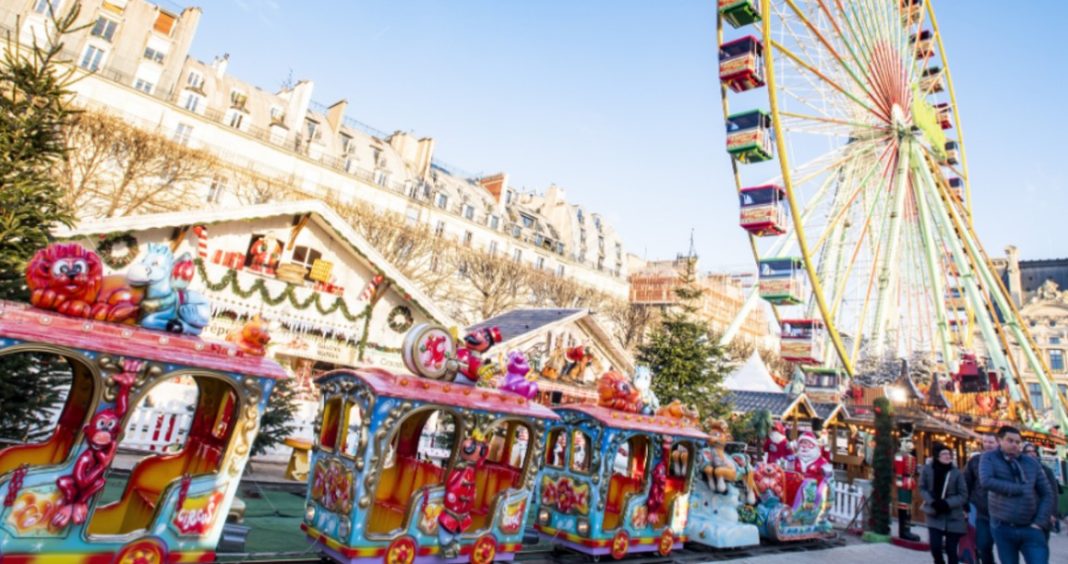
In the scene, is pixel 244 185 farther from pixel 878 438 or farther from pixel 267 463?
pixel 878 438

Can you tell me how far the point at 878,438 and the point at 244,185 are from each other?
96.2ft

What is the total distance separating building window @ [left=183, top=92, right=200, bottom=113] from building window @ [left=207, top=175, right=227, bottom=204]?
21.5ft

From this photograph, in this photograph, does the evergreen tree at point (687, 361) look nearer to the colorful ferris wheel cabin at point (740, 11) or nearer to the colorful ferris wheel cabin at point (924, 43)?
the colorful ferris wheel cabin at point (740, 11)

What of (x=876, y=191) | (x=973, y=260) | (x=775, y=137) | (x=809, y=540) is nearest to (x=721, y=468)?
(x=809, y=540)

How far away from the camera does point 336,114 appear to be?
41.6 metres

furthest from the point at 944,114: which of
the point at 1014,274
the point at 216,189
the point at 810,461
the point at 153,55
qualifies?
the point at 1014,274

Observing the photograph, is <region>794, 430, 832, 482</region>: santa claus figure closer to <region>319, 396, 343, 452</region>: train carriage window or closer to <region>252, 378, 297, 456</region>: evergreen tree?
<region>319, 396, 343, 452</region>: train carriage window

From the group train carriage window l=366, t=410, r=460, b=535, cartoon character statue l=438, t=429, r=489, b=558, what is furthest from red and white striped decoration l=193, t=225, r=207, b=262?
cartoon character statue l=438, t=429, r=489, b=558

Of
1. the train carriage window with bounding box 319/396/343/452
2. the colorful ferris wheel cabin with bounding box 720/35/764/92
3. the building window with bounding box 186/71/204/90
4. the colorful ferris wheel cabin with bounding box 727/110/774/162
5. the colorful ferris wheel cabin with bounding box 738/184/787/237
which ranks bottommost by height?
the train carriage window with bounding box 319/396/343/452

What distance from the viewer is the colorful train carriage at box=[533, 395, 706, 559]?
25.0 ft

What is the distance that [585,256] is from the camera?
54.0m

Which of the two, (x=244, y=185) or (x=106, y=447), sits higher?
(x=244, y=185)

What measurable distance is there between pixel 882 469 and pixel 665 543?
695 cm

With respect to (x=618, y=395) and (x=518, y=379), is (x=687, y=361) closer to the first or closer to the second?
(x=618, y=395)
